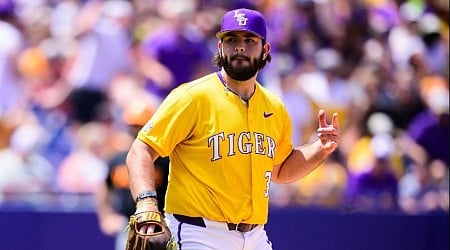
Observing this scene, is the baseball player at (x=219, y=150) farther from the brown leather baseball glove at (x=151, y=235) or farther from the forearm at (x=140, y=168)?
the brown leather baseball glove at (x=151, y=235)

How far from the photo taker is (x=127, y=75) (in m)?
11.1

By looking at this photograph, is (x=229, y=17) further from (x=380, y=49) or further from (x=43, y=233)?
(x=380, y=49)

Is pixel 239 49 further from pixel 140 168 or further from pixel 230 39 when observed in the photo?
pixel 140 168

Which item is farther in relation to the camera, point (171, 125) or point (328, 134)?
point (328, 134)

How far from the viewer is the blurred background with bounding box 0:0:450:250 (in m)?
9.62

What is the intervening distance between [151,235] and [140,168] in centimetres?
40

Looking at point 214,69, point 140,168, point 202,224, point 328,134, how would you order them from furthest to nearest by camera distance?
point 214,69 → point 328,134 → point 202,224 → point 140,168

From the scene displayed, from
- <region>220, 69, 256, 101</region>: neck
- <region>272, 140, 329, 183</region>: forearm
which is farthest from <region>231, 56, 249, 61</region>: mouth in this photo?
<region>272, 140, 329, 183</region>: forearm

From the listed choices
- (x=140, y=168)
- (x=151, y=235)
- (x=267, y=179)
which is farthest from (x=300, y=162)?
(x=151, y=235)

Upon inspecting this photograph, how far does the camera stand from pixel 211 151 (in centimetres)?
585

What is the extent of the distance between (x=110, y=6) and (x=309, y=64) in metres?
2.29

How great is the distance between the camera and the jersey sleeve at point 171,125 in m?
5.77

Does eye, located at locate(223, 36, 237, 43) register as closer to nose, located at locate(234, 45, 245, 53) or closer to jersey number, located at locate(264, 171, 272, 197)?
nose, located at locate(234, 45, 245, 53)

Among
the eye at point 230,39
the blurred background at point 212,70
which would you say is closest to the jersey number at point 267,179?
the eye at point 230,39
